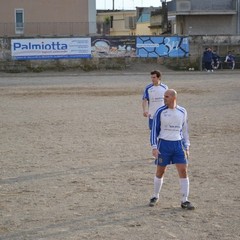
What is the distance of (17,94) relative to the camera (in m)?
28.4

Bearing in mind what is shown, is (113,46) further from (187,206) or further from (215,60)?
(187,206)

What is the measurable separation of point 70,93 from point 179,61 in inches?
788

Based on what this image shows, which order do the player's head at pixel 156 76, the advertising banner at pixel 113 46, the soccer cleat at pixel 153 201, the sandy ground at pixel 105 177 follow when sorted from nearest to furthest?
the sandy ground at pixel 105 177 < the soccer cleat at pixel 153 201 < the player's head at pixel 156 76 < the advertising banner at pixel 113 46

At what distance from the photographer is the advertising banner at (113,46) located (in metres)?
45.8

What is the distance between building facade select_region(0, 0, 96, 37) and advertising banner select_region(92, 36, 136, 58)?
6.51 m

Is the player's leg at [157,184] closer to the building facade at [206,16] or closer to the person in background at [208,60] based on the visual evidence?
the person in background at [208,60]

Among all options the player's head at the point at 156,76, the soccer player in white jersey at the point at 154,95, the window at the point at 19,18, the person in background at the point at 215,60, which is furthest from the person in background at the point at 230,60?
the player's head at the point at 156,76

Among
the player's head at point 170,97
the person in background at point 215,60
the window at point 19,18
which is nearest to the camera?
the player's head at point 170,97

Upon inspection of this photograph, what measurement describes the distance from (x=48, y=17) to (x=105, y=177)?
44.3 metres

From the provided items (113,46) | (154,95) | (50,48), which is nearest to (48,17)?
(50,48)

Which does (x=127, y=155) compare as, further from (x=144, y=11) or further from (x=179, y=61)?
(x=144, y=11)

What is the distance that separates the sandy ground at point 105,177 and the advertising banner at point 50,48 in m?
23.2

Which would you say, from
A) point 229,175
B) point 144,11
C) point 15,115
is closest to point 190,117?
point 15,115

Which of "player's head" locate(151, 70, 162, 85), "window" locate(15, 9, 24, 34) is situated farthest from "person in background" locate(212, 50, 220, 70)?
"player's head" locate(151, 70, 162, 85)
